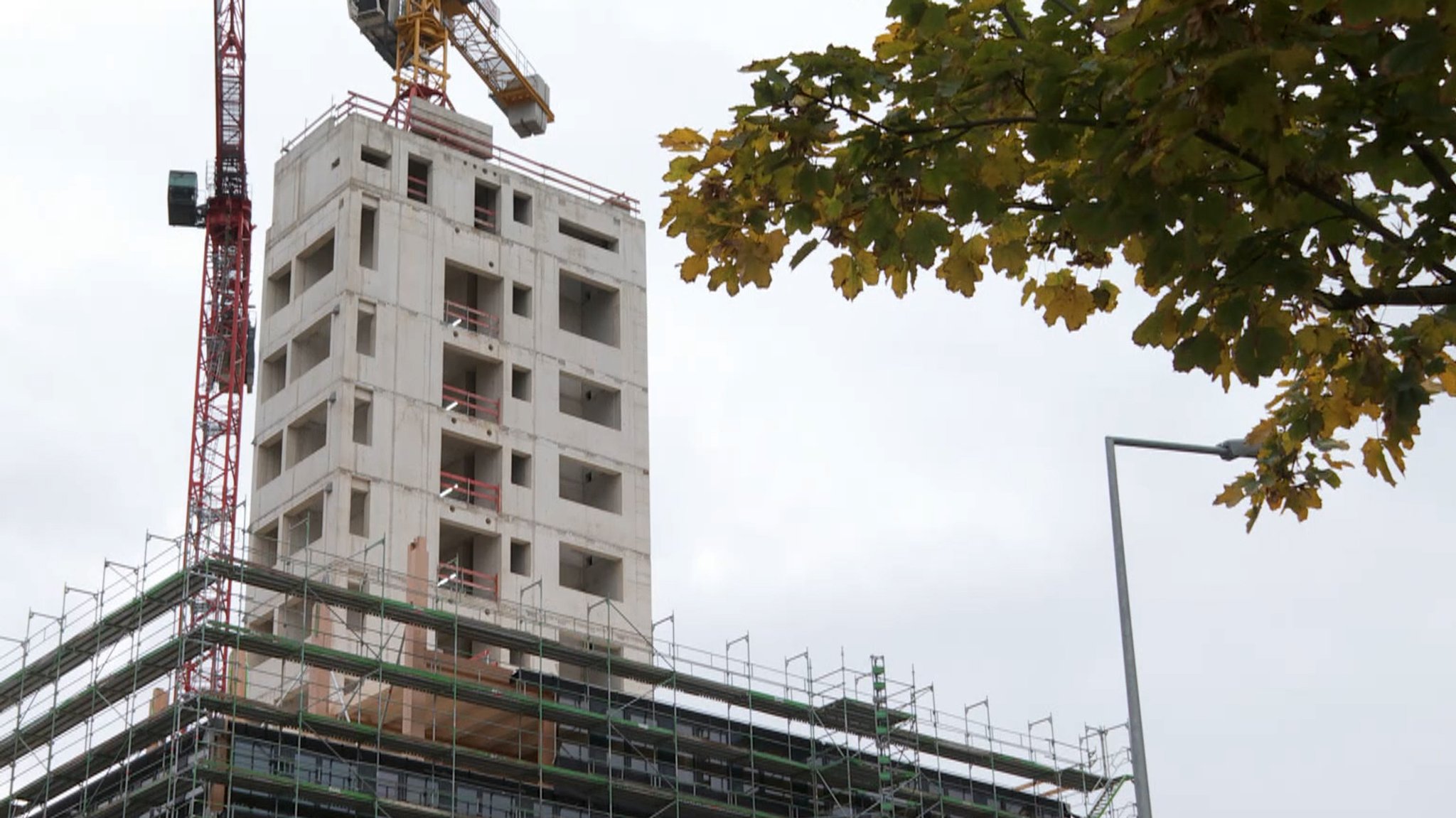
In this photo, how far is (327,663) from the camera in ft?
165

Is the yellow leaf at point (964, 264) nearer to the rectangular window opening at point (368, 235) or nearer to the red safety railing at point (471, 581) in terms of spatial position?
the red safety railing at point (471, 581)

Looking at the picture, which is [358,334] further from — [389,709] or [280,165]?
[389,709]

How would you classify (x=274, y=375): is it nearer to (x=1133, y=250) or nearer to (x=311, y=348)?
(x=311, y=348)

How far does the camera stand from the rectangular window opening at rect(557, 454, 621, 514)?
66562 mm

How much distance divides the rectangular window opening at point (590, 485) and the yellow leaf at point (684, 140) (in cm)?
5306

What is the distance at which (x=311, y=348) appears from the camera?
2606 inches

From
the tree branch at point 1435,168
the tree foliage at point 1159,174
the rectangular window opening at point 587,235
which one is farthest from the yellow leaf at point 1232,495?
the rectangular window opening at point 587,235

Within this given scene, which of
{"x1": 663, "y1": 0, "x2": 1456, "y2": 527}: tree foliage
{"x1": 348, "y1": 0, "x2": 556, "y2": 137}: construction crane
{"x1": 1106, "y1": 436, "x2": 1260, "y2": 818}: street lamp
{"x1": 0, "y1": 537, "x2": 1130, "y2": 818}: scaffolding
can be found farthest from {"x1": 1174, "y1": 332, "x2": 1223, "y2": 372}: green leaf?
{"x1": 348, "y1": 0, "x2": 556, "y2": 137}: construction crane

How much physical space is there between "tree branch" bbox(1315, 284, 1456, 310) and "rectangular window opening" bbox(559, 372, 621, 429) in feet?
185

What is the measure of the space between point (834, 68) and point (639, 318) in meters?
58.5

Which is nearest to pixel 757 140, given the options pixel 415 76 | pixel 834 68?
pixel 834 68

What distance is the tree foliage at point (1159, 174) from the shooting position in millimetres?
10344

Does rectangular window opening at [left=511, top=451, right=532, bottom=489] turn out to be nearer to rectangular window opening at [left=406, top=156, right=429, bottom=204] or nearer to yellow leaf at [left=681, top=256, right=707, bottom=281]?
rectangular window opening at [left=406, top=156, right=429, bottom=204]

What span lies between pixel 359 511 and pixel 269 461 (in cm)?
560
